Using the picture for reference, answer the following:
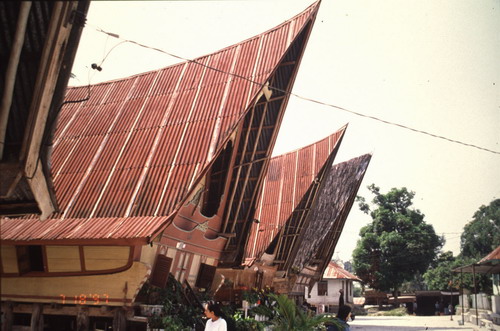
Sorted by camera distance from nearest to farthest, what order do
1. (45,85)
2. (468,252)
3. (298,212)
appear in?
(45,85) < (298,212) < (468,252)

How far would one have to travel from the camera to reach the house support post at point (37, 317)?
988cm

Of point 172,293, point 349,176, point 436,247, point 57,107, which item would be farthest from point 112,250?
point 436,247

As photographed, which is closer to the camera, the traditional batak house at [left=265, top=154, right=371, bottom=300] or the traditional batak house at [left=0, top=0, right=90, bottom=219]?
the traditional batak house at [left=0, top=0, right=90, bottom=219]

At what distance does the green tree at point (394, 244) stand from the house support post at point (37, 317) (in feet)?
116

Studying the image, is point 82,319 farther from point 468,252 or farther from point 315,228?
point 468,252

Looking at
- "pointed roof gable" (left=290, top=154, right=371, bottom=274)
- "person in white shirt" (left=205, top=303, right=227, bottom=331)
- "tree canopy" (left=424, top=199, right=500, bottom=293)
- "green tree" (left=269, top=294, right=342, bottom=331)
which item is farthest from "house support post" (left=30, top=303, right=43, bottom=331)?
"tree canopy" (left=424, top=199, right=500, bottom=293)

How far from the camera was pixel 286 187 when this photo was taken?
23078 millimetres

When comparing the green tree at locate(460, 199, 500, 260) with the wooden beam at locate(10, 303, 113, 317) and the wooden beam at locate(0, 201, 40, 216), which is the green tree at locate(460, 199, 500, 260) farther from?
the wooden beam at locate(0, 201, 40, 216)

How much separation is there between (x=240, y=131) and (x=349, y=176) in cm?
1457

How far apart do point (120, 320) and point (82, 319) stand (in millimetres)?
897

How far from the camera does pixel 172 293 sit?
10.3m

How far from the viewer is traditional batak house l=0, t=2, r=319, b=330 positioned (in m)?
9.45

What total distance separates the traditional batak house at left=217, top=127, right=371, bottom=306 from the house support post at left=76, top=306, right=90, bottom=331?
284 inches

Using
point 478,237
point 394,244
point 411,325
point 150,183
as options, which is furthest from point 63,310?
point 478,237
